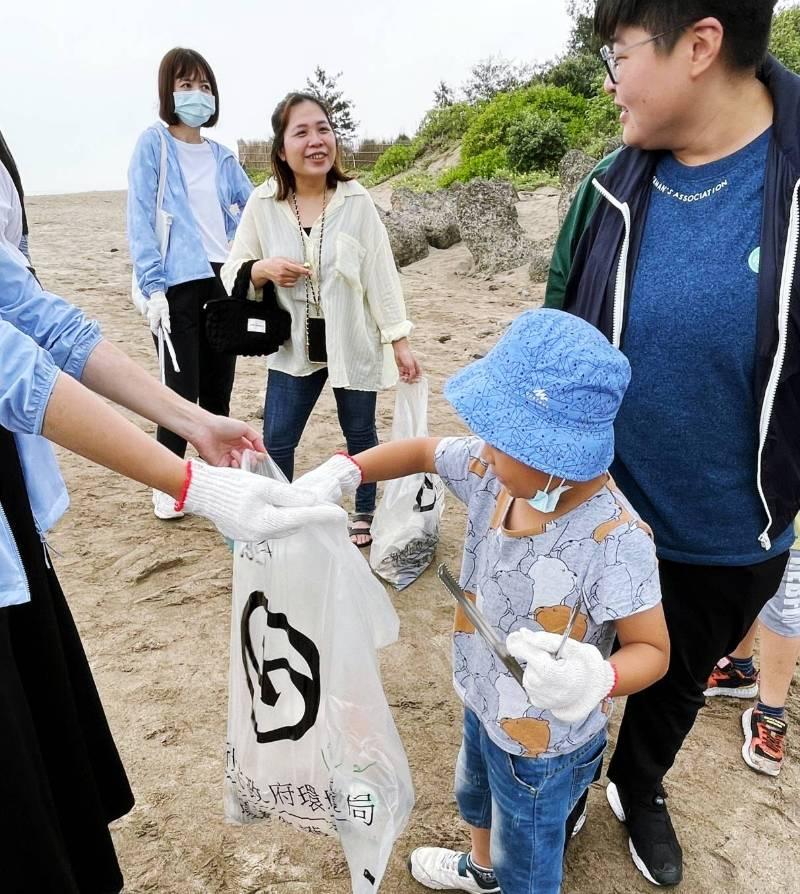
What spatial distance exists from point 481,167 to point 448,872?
1244 centimetres

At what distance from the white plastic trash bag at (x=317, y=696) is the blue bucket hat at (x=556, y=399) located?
0.43 m

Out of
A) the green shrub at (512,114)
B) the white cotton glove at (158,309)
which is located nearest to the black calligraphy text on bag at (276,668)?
the white cotton glove at (158,309)

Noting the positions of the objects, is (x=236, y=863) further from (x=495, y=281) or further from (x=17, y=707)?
(x=495, y=281)

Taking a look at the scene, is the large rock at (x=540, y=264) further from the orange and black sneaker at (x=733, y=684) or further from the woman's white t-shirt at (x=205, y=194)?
the orange and black sneaker at (x=733, y=684)

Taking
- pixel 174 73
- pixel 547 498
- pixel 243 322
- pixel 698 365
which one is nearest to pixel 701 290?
pixel 698 365

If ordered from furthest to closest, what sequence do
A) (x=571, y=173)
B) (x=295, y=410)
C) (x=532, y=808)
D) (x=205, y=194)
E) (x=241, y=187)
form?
(x=571, y=173), (x=241, y=187), (x=205, y=194), (x=295, y=410), (x=532, y=808)

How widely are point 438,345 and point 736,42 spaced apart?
16.3 feet

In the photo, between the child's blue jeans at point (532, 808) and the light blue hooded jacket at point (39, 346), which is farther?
the child's blue jeans at point (532, 808)

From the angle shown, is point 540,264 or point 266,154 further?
point 266,154

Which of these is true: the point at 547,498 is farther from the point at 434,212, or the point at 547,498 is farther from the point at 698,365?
the point at 434,212

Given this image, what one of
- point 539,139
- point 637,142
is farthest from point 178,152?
point 539,139

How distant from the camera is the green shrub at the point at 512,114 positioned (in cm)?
1377

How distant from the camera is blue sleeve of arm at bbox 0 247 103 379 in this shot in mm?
1367

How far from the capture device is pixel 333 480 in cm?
139
